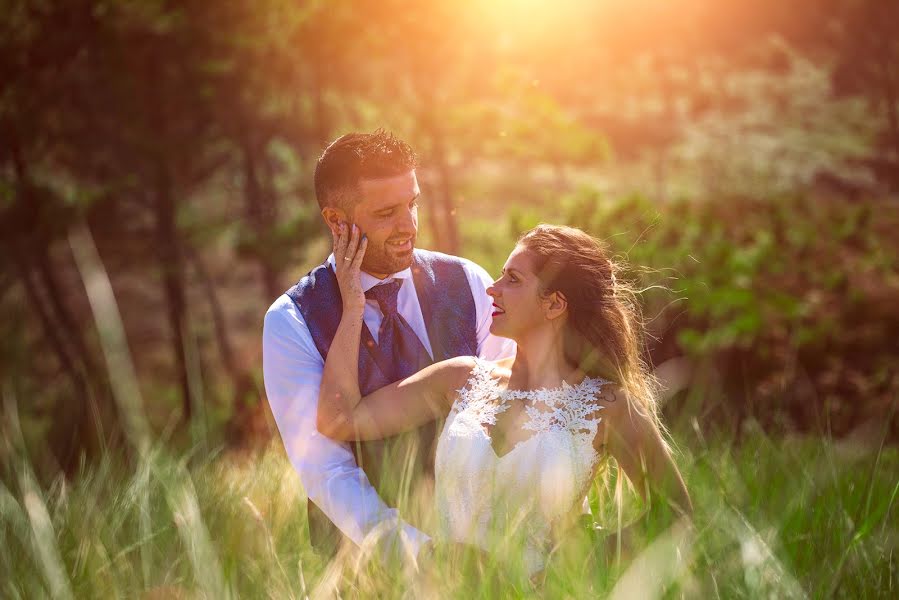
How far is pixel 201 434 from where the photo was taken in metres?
2.41

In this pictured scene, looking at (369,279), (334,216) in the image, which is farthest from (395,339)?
(334,216)

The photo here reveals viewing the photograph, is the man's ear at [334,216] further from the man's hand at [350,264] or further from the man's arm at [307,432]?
the man's arm at [307,432]

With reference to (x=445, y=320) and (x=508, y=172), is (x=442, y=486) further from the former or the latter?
(x=508, y=172)

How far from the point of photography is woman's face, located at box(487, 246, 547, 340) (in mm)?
3223

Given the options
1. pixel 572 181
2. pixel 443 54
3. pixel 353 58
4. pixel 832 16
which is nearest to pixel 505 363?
pixel 443 54

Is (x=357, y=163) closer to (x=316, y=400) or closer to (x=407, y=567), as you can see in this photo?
(x=316, y=400)

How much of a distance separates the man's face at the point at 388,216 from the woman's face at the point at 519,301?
0.68m

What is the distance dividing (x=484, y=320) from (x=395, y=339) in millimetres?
464

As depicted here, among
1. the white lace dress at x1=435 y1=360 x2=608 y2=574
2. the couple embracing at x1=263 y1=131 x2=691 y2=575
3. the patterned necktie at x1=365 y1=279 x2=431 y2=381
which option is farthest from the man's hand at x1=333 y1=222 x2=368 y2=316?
the white lace dress at x1=435 y1=360 x2=608 y2=574

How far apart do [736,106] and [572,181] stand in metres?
10.8

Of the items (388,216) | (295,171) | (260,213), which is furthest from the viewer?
(295,171)

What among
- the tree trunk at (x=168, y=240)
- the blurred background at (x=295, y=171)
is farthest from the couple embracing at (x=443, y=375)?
the tree trunk at (x=168, y=240)

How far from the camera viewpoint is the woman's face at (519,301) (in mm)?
3223

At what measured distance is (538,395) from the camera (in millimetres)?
3279
